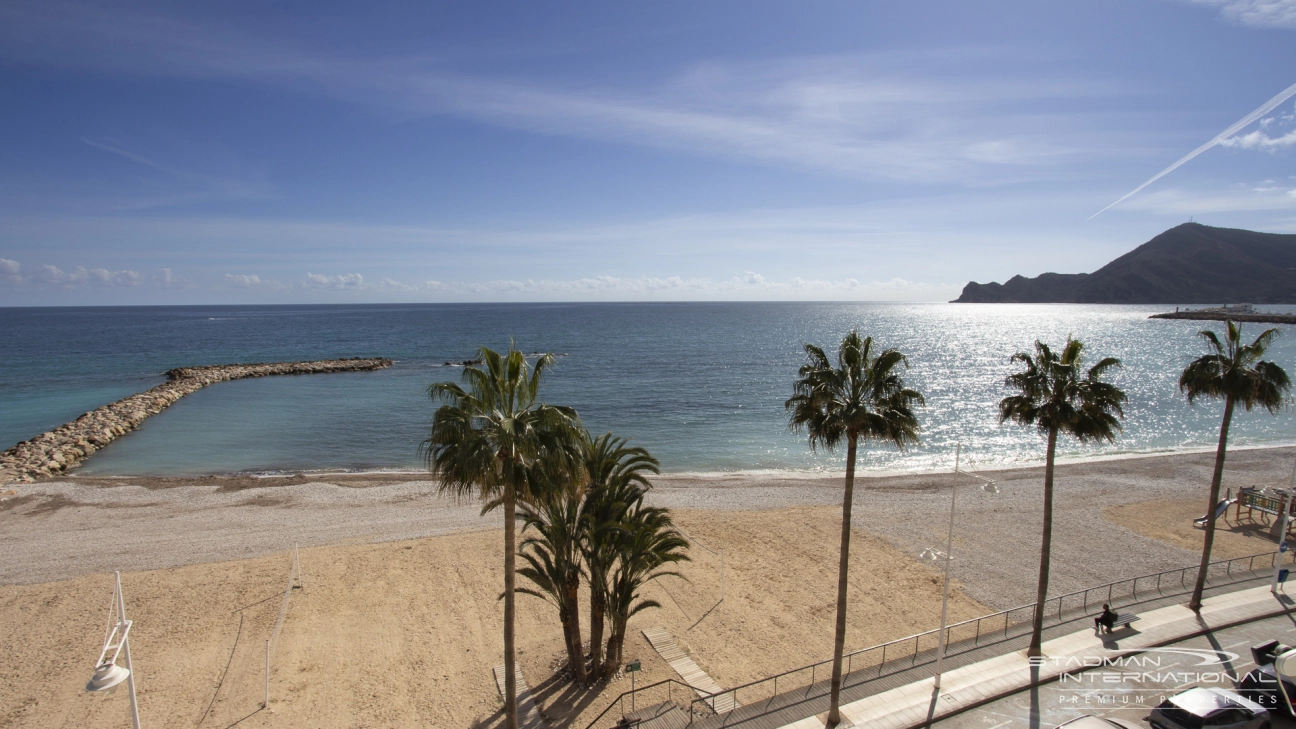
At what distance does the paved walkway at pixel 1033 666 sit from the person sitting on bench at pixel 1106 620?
0.79 feet

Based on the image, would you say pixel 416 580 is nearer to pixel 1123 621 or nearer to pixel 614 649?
pixel 614 649

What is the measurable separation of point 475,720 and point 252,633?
8.49 meters

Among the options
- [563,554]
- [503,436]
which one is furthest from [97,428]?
[503,436]

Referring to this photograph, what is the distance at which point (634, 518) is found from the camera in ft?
50.5

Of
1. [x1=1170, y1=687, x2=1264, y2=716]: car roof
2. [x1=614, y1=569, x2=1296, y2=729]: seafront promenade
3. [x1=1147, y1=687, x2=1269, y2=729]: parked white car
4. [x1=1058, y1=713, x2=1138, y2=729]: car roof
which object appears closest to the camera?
[x1=1058, y1=713, x2=1138, y2=729]: car roof

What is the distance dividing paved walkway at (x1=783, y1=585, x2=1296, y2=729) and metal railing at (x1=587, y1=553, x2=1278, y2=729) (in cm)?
102

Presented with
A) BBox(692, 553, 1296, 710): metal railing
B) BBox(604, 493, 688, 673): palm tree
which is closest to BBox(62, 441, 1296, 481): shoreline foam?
BBox(692, 553, 1296, 710): metal railing

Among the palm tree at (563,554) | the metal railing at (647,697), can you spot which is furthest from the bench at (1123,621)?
the palm tree at (563,554)

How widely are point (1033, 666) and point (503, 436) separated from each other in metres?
14.3

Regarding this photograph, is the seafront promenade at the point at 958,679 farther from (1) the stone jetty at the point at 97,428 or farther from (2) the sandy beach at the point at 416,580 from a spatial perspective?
(1) the stone jetty at the point at 97,428

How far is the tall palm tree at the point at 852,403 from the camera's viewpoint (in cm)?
1281

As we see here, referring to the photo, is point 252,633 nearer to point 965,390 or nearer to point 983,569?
point 983,569

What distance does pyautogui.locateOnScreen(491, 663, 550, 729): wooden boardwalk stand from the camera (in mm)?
14531

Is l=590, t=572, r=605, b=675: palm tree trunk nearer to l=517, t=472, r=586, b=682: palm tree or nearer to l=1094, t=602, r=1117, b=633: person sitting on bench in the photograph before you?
l=517, t=472, r=586, b=682: palm tree
